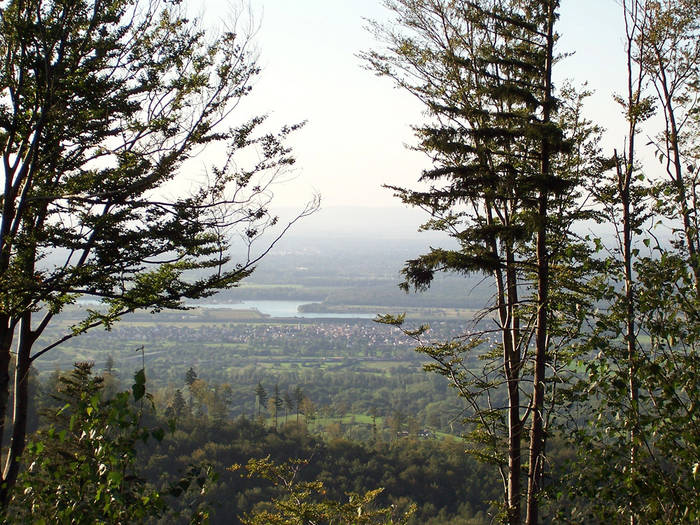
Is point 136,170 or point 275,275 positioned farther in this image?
point 275,275

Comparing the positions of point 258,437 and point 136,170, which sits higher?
point 136,170

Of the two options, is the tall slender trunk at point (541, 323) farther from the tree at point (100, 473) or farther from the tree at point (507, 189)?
the tree at point (100, 473)

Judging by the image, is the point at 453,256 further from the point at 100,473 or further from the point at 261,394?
the point at 261,394

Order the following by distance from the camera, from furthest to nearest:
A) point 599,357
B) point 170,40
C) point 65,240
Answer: point 170,40, point 65,240, point 599,357

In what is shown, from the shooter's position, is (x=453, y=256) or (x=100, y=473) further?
(x=453, y=256)

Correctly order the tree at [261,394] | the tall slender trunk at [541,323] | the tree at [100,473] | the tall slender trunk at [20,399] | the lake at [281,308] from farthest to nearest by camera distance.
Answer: the lake at [281,308]
the tree at [261,394]
the tall slender trunk at [541,323]
the tall slender trunk at [20,399]
the tree at [100,473]

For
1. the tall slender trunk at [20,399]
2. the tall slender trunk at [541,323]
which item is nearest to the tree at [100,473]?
the tall slender trunk at [20,399]

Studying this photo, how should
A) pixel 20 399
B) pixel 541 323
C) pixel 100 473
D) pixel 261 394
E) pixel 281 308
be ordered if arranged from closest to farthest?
pixel 100 473 < pixel 20 399 < pixel 541 323 < pixel 261 394 < pixel 281 308

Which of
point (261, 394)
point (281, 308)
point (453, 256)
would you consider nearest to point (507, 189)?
point (453, 256)

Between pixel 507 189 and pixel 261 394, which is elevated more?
pixel 507 189

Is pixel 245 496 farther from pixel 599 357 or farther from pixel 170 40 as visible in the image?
pixel 599 357

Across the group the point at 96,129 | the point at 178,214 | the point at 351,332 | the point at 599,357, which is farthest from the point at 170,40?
the point at 351,332
